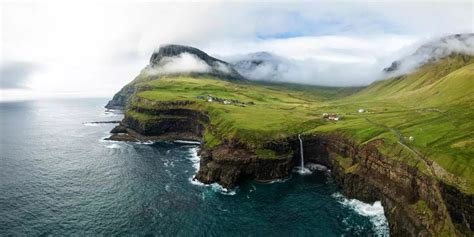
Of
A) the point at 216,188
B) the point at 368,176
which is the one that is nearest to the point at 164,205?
the point at 216,188

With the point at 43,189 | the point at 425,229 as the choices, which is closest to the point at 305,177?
the point at 425,229

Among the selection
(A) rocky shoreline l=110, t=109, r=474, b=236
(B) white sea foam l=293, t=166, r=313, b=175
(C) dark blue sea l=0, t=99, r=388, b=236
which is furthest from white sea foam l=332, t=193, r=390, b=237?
(B) white sea foam l=293, t=166, r=313, b=175

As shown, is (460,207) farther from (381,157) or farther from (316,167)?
(316,167)


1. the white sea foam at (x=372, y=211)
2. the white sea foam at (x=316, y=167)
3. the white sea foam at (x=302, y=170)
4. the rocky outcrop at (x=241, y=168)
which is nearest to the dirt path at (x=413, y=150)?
the white sea foam at (x=372, y=211)

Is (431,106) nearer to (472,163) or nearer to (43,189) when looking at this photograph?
(472,163)

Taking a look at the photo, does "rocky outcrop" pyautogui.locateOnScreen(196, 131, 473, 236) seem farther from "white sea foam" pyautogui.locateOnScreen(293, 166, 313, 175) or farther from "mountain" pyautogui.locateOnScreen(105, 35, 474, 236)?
"white sea foam" pyautogui.locateOnScreen(293, 166, 313, 175)

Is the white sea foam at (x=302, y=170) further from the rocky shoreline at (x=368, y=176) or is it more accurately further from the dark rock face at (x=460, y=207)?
the dark rock face at (x=460, y=207)
